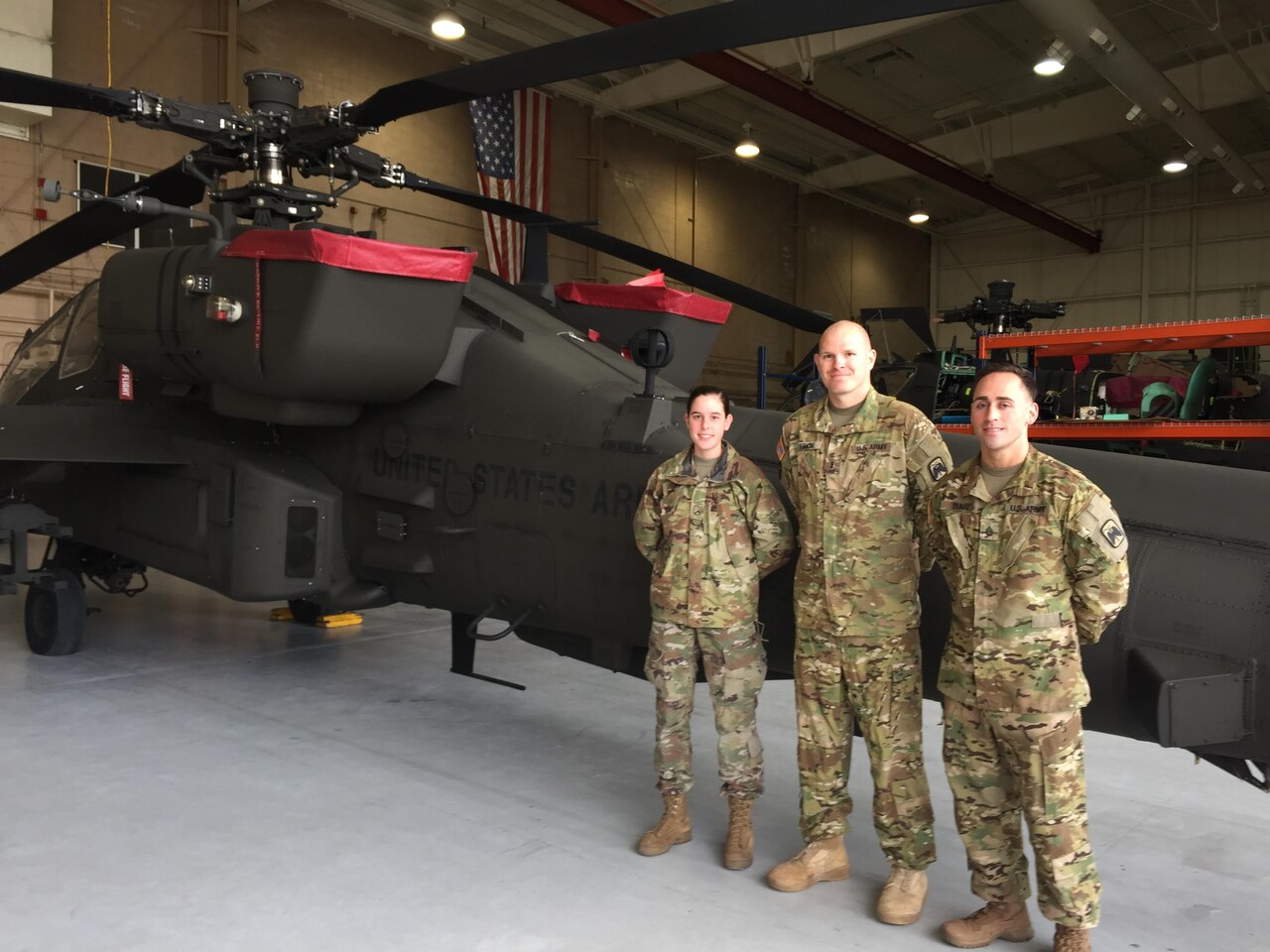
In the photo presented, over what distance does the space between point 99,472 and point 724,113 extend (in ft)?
51.4

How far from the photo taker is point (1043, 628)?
8.46 ft

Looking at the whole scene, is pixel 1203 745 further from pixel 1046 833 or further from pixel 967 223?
pixel 967 223

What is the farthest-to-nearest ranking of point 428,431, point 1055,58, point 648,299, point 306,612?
point 1055,58
point 306,612
point 648,299
point 428,431

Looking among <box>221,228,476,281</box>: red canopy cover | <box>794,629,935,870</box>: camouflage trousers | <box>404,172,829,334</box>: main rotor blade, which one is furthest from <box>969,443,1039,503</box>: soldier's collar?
<box>221,228,476,281</box>: red canopy cover

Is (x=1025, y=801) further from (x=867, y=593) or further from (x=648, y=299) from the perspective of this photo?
(x=648, y=299)

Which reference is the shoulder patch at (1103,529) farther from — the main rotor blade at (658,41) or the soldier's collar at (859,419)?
the main rotor blade at (658,41)

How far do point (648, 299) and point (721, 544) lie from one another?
83.4 inches

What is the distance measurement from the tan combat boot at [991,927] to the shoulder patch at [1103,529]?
3.41 ft

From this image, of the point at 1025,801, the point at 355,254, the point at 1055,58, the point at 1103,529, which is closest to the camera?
the point at 1103,529

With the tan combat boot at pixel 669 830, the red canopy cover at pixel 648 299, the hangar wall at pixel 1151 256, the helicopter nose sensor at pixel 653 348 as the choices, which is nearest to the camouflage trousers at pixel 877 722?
the tan combat boot at pixel 669 830

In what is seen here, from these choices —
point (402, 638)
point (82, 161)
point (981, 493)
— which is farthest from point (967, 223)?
point (981, 493)

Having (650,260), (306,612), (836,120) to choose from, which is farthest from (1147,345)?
(836,120)

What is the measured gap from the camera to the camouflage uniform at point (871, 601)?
9.55 feet

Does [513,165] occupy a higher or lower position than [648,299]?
higher
